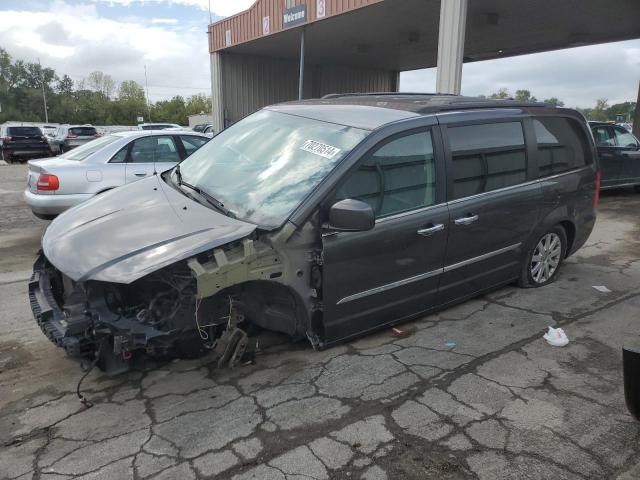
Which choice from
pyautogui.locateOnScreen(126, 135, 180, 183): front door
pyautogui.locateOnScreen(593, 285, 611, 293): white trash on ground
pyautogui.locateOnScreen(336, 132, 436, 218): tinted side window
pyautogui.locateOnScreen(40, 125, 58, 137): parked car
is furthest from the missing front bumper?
pyautogui.locateOnScreen(40, 125, 58, 137): parked car

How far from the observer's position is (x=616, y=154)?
1048 centimetres

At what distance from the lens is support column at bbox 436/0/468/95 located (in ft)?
25.0

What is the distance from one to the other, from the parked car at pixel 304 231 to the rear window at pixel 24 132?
21237mm

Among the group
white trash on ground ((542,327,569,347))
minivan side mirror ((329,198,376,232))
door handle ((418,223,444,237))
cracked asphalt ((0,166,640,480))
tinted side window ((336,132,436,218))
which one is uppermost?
tinted side window ((336,132,436,218))

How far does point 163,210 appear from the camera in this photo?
3.25 m

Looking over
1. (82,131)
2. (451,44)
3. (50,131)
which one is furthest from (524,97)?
(50,131)

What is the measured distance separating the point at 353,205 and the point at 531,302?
2473mm

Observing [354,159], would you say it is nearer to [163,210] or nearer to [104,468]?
[163,210]

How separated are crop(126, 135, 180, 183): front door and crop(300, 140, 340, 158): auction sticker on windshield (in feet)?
14.7

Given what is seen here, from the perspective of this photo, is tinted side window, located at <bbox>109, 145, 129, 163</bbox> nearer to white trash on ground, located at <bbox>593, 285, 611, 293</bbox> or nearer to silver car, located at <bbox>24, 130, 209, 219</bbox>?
silver car, located at <bbox>24, 130, 209, 219</bbox>

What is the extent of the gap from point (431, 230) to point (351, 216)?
0.88 meters

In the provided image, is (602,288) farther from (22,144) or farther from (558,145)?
(22,144)

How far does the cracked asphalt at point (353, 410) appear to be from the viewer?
7.80ft

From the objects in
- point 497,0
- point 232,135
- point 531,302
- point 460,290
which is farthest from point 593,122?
point 232,135
